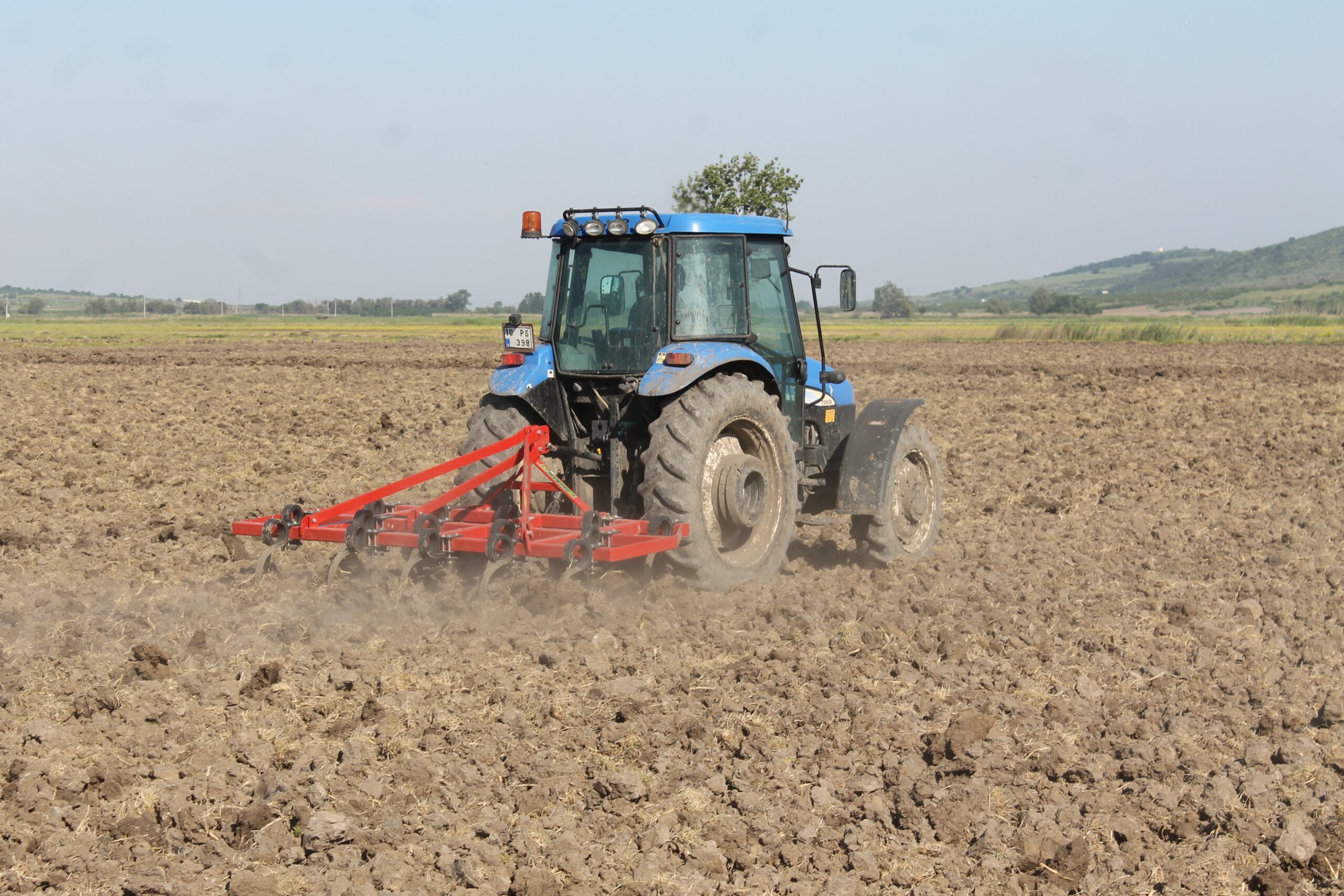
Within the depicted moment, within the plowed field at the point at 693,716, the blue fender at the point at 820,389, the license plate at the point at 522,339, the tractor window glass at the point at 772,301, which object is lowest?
the plowed field at the point at 693,716

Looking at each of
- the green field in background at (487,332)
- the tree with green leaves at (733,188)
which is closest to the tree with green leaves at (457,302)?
the green field in background at (487,332)

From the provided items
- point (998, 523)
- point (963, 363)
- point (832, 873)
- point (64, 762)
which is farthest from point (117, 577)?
point (963, 363)

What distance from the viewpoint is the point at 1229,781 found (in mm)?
4664

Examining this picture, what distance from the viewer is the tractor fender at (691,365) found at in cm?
674

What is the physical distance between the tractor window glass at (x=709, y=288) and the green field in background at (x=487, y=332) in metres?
22.0

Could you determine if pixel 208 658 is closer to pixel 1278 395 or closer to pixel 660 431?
pixel 660 431

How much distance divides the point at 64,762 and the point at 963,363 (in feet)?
88.4

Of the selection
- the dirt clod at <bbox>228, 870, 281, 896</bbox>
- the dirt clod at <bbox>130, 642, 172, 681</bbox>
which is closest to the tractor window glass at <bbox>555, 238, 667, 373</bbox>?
the dirt clod at <bbox>130, 642, 172, 681</bbox>

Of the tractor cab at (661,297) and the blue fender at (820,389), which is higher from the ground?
the tractor cab at (661,297)

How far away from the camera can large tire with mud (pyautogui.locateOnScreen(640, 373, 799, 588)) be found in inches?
267

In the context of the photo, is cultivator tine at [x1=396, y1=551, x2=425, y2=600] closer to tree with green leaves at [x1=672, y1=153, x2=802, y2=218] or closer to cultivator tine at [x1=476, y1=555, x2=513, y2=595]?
cultivator tine at [x1=476, y1=555, x2=513, y2=595]

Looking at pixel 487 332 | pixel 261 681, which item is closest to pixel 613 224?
pixel 261 681

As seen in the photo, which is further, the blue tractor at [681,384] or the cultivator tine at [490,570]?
the blue tractor at [681,384]

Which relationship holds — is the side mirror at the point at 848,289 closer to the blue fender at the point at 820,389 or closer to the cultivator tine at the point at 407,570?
the blue fender at the point at 820,389
